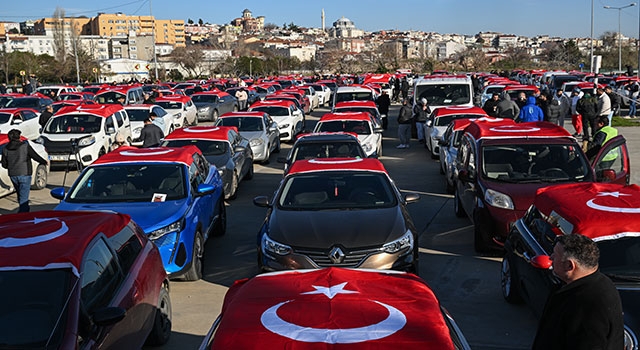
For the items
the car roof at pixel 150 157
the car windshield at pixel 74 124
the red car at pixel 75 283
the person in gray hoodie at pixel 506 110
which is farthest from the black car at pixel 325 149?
the car windshield at pixel 74 124

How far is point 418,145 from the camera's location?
23.5 m

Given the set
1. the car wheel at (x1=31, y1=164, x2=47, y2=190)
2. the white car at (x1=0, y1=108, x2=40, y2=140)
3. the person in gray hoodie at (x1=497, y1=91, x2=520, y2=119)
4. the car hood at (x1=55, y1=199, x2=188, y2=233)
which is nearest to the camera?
the car hood at (x1=55, y1=199, x2=188, y2=233)

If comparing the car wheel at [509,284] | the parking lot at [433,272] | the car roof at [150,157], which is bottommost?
the parking lot at [433,272]

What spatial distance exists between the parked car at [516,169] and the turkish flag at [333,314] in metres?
5.39

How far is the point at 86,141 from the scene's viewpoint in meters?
18.9

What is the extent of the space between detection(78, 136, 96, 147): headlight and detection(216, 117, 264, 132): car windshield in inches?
140

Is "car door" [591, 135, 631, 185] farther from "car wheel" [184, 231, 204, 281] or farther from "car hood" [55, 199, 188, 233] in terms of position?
"car hood" [55, 199, 188, 233]

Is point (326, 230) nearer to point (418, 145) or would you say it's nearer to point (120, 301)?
point (120, 301)

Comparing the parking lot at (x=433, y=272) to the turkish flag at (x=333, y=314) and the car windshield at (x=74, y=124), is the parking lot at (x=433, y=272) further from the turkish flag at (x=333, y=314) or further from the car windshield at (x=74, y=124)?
the car windshield at (x=74, y=124)

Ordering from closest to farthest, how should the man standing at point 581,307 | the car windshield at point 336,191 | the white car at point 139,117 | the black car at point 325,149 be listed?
1. the man standing at point 581,307
2. the car windshield at point 336,191
3. the black car at point 325,149
4. the white car at point 139,117

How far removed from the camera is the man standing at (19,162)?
1269cm

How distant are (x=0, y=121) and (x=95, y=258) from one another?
2109cm

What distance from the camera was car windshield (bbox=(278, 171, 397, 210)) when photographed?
8.67 m

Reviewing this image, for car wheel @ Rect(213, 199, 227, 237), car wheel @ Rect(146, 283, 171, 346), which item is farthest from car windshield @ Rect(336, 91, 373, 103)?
car wheel @ Rect(146, 283, 171, 346)
